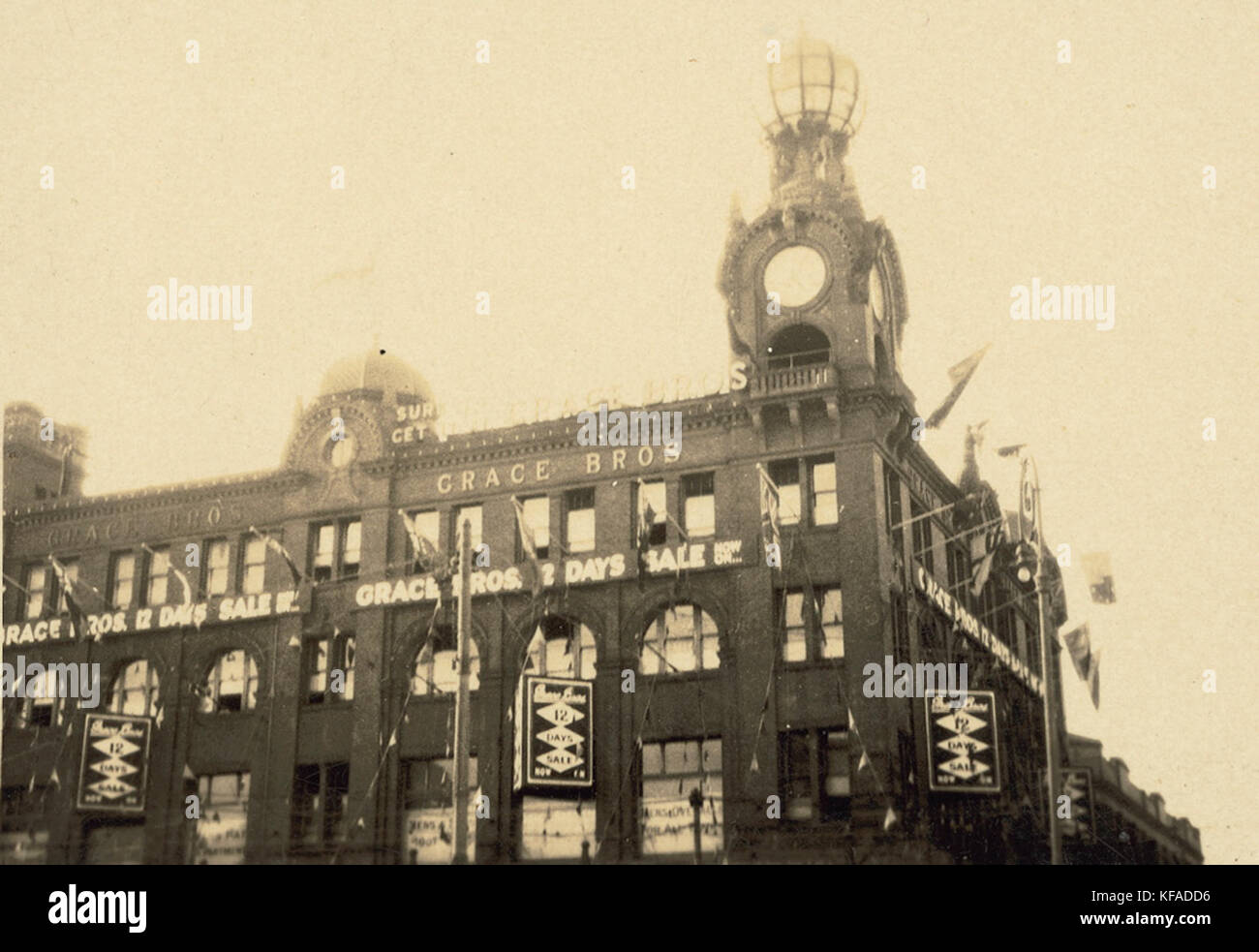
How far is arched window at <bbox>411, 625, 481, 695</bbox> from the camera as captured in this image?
44562 mm

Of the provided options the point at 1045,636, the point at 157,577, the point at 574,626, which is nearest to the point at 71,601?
the point at 157,577

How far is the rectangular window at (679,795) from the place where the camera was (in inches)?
1582

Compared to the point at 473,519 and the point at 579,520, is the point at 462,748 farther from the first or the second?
the point at 473,519

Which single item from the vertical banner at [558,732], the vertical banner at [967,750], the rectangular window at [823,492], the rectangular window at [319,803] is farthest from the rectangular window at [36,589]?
the vertical banner at [967,750]

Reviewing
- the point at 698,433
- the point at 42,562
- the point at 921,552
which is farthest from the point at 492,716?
the point at 42,562

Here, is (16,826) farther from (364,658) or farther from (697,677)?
(697,677)

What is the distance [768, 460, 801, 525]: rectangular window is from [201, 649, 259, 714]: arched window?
55.0 ft

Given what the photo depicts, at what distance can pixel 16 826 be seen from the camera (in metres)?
47.2

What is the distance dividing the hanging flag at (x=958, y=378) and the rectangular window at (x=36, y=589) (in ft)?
94.9

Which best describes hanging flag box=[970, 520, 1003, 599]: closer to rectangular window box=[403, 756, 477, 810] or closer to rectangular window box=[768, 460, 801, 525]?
rectangular window box=[768, 460, 801, 525]

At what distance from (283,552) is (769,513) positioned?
14277 mm
